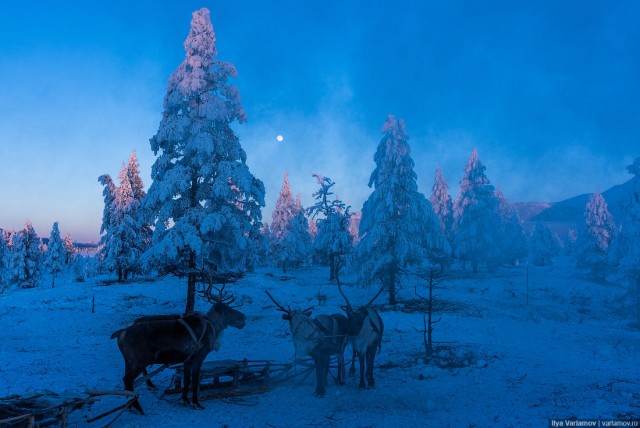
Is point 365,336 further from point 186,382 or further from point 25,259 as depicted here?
point 25,259

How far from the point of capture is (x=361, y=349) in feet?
32.3

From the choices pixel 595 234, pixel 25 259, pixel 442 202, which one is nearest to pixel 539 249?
pixel 595 234

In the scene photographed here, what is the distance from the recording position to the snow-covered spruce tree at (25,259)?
4459 centimetres

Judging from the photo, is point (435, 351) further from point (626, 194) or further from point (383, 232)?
point (626, 194)

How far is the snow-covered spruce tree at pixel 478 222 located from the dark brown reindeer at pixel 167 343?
36.9 m

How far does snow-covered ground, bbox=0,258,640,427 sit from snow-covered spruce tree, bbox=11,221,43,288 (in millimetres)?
25365

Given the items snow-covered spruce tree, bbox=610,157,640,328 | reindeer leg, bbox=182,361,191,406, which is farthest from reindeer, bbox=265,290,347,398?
snow-covered spruce tree, bbox=610,157,640,328

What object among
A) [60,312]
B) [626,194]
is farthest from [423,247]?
[60,312]

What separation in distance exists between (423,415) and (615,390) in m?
5.16

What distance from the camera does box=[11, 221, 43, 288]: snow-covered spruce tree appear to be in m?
44.6

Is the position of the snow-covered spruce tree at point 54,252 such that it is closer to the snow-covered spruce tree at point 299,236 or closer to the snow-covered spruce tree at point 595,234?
the snow-covered spruce tree at point 299,236

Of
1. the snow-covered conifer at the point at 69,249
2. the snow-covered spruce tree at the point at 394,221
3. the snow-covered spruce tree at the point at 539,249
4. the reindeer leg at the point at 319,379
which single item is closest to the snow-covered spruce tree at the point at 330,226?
the snow-covered spruce tree at the point at 394,221

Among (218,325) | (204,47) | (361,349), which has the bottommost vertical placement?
(361,349)

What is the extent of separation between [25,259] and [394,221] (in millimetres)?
47238
